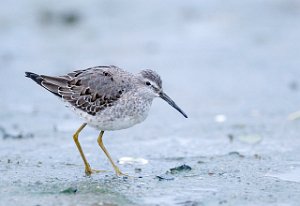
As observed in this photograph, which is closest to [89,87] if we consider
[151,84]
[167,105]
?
[151,84]

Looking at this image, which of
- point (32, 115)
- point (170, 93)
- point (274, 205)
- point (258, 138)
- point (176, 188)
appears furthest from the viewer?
point (170, 93)

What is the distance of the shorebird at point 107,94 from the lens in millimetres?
9023

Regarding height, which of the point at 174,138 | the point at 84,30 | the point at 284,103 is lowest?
the point at 174,138

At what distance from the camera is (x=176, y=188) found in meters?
8.13

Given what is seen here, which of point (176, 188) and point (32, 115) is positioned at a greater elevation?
point (32, 115)

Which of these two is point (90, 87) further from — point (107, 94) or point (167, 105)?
point (167, 105)

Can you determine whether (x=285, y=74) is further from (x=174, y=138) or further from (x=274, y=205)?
(x=274, y=205)

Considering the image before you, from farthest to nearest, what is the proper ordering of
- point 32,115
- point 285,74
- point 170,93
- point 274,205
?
point 285,74, point 170,93, point 32,115, point 274,205

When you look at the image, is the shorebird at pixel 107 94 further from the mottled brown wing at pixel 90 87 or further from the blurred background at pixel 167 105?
the blurred background at pixel 167 105

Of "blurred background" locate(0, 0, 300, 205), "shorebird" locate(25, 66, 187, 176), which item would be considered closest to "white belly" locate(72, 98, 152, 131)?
"shorebird" locate(25, 66, 187, 176)

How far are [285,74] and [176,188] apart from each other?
677 centimetres

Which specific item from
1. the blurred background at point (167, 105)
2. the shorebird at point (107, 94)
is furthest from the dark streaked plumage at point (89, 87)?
the blurred background at point (167, 105)

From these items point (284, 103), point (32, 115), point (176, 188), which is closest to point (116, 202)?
point (176, 188)

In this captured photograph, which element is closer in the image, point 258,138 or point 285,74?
point 258,138
